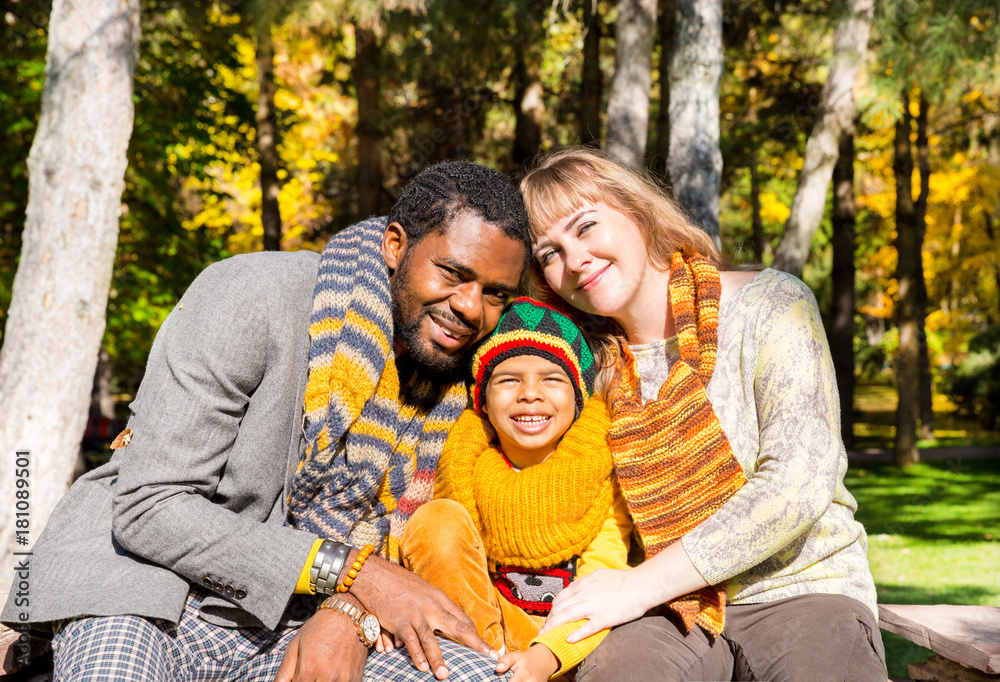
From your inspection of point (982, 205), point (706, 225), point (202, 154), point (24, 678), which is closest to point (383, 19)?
point (202, 154)

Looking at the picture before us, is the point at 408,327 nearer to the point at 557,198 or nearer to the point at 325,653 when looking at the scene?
the point at 557,198

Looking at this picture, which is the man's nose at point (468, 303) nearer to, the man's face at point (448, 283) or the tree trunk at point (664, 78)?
the man's face at point (448, 283)

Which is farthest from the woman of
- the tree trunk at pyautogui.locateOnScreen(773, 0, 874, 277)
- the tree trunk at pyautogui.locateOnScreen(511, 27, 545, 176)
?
the tree trunk at pyautogui.locateOnScreen(511, 27, 545, 176)

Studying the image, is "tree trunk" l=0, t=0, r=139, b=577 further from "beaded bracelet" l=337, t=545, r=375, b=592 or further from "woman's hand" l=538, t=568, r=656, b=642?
"woman's hand" l=538, t=568, r=656, b=642

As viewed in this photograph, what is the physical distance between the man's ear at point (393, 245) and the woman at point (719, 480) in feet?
1.65

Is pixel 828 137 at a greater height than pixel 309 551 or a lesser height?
greater

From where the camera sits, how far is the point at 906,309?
41.3 feet

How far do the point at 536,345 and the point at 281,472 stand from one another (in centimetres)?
92

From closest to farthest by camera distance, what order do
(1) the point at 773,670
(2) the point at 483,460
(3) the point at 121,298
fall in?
(1) the point at 773,670 < (2) the point at 483,460 < (3) the point at 121,298

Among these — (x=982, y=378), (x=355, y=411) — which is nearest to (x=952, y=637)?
(x=355, y=411)

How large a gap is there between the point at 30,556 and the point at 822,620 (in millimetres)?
2335

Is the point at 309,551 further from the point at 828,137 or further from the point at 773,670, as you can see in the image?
the point at 828,137

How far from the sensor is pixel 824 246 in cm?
1805

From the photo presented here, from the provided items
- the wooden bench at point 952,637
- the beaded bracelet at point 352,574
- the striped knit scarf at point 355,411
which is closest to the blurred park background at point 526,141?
the striped knit scarf at point 355,411
